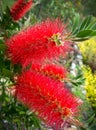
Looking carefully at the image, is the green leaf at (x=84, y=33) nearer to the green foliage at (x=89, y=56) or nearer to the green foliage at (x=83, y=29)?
the green foliage at (x=83, y=29)

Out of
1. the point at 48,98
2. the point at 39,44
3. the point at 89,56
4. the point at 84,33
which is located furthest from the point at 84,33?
the point at 89,56

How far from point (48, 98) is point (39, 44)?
0.20m

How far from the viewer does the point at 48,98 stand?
5.57 ft

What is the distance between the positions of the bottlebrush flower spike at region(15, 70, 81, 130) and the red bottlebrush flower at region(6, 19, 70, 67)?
0.08 m

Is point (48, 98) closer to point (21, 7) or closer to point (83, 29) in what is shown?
point (83, 29)

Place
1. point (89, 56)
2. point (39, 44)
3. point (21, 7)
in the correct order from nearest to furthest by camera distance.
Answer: point (39, 44) → point (21, 7) → point (89, 56)

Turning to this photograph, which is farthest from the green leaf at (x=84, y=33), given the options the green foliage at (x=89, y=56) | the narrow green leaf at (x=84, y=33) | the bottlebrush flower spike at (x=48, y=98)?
the green foliage at (x=89, y=56)

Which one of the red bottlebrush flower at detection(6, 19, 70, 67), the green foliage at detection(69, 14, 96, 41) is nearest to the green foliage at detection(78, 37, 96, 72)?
the green foliage at detection(69, 14, 96, 41)

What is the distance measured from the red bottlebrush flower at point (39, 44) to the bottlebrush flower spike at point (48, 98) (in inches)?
3.1

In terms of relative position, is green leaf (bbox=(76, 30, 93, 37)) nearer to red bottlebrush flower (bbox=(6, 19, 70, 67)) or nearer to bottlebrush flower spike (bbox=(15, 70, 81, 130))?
red bottlebrush flower (bbox=(6, 19, 70, 67))

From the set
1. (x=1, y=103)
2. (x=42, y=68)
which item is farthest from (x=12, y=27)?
(x=1, y=103)

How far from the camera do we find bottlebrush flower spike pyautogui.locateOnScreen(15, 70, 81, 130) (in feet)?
5.55

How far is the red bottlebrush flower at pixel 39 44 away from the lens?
1.70 metres

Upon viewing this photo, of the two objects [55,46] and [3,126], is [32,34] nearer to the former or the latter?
[55,46]
